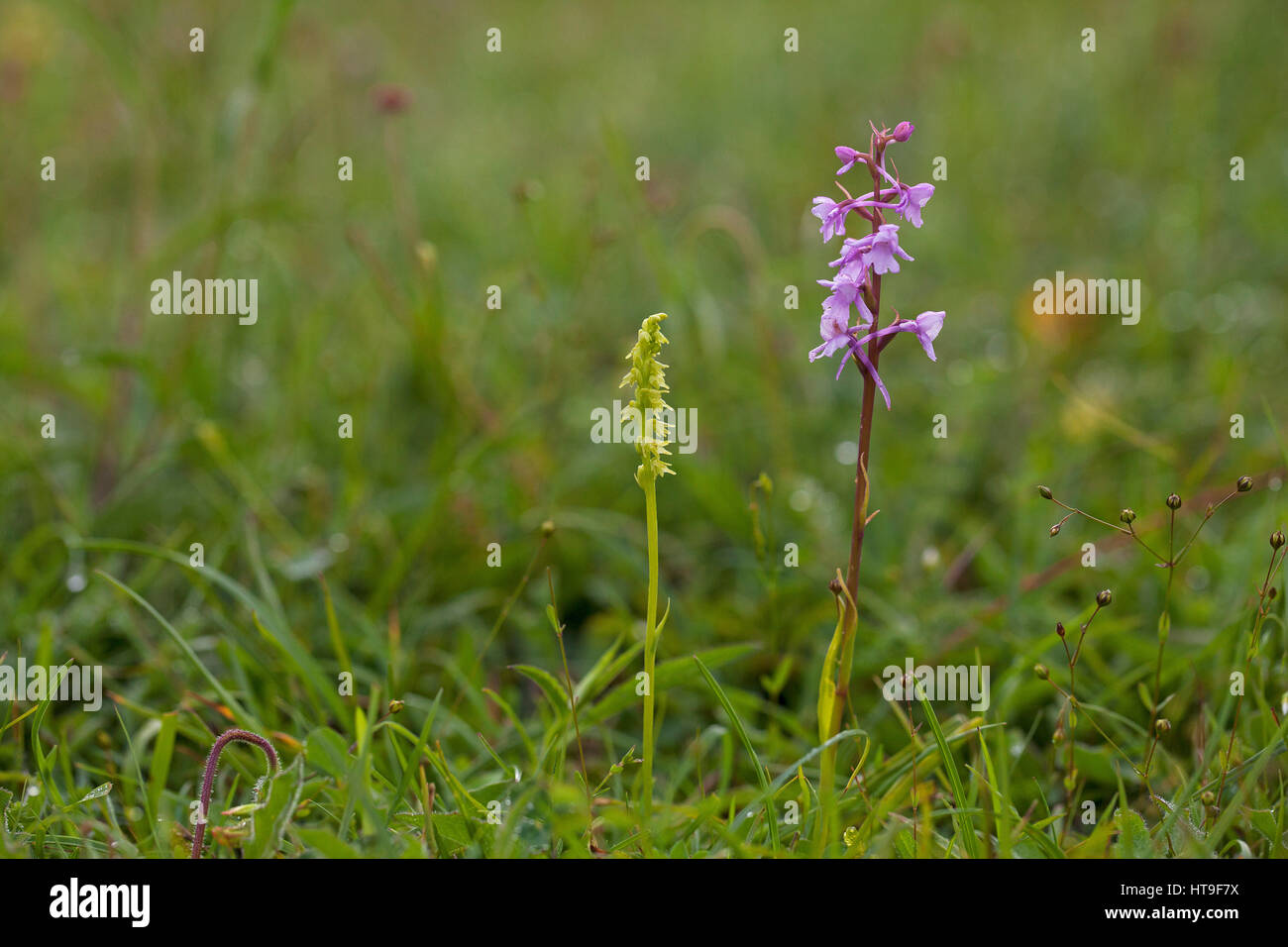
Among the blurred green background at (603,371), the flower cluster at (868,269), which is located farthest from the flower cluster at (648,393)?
the blurred green background at (603,371)

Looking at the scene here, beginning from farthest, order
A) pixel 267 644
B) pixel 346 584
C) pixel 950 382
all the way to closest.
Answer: pixel 950 382
pixel 346 584
pixel 267 644

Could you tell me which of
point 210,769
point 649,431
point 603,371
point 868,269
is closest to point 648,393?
point 649,431

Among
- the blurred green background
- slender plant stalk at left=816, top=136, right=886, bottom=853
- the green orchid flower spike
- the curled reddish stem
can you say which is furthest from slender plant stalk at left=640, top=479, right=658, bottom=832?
the curled reddish stem

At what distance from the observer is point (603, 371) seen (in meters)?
3.52

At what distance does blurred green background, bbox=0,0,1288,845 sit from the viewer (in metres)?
2.30

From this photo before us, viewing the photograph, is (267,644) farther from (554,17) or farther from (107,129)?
(554,17)

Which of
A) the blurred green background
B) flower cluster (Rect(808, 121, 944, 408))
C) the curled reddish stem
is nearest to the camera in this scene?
flower cluster (Rect(808, 121, 944, 408))

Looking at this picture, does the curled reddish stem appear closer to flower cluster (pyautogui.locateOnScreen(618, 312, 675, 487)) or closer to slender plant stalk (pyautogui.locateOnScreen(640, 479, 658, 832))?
slender plant stalk (pyautogui.locateOnScreen(640, 479, 658, 832))

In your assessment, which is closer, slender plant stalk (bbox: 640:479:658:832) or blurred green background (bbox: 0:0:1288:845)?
slender plant stalk (bbox: 640:479:658:832)

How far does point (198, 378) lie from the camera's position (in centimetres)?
289

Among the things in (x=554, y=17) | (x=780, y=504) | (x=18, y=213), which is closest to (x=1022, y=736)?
(x=780, y=504)

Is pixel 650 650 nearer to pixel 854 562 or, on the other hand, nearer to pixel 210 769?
pixel 854 562

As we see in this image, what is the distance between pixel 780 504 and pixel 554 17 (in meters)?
5.92

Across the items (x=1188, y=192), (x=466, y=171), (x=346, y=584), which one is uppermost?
(x=466, y=171)
